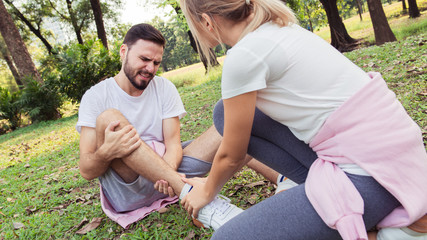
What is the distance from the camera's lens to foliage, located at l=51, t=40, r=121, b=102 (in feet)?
33.4

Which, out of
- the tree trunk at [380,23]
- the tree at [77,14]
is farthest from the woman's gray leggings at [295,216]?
the tree at [77,14]

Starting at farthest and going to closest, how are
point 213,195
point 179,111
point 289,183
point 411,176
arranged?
point 179,111, point 289,183, point 213,195, point 411,176

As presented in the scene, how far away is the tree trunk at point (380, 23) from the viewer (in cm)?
822

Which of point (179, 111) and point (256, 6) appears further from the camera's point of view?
point (179, 111)

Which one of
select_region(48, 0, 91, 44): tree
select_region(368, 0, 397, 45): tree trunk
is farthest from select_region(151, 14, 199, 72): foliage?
select_region(368, 0, 397, 45): tree trunk

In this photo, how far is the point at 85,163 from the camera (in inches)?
85.9

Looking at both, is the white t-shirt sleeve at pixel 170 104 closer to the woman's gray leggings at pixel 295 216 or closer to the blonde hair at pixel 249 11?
the blonde hair at pixel 249 11

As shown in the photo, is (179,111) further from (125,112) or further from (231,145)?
(231,145)

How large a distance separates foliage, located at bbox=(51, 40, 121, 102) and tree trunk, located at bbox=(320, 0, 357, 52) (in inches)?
306

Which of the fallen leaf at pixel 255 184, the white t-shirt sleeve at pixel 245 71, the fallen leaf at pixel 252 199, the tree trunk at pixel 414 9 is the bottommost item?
the tree trunk at pixel 414 9

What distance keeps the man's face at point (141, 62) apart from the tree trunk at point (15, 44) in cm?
1026

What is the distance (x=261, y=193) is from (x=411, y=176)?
4.47ft

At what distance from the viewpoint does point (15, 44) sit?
11.2 metres

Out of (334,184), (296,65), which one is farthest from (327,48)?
(334,184)
